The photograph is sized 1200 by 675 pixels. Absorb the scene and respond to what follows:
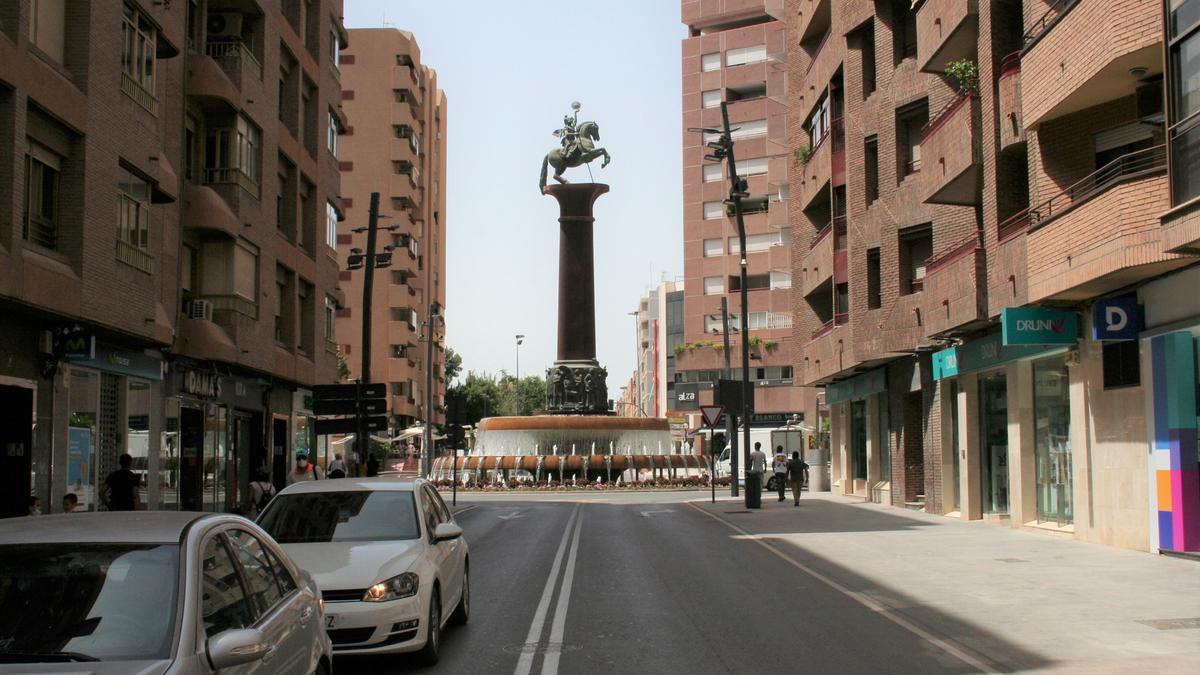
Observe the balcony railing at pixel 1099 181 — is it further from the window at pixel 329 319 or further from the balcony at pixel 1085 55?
the window at pixel 329 319

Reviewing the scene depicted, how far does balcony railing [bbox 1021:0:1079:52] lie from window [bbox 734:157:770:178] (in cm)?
5678

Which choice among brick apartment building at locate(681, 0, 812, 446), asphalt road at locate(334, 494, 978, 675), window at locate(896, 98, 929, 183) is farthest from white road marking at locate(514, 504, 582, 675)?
brick apartment building at locate(681, 0, 812, 446)

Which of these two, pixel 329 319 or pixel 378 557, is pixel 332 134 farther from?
pixel 378 557

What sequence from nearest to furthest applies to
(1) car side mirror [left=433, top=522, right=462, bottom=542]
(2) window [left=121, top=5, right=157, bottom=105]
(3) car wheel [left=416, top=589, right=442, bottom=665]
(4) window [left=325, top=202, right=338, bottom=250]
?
(3) car wheel [left=416, top=589, right=442, bottom=665], (1) car side mirror [left=433, top=522, right=462, bottom=542], (2) window [left=121, top=5, right=157, bottom=105], (4) window [left=325, top=202, right=338, bottom=250]

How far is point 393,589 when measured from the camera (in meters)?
8.68

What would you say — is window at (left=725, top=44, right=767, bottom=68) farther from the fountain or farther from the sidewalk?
the sidewalk

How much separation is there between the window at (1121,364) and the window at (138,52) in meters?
17.0

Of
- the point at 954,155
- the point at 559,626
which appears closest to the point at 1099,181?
the point at 954,155

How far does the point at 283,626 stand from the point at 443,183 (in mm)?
99320

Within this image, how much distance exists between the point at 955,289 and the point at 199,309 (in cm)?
1596

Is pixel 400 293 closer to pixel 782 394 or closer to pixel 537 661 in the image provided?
pixel 782 394

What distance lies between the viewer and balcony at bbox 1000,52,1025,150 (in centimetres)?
2183

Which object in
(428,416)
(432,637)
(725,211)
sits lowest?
(432,637)

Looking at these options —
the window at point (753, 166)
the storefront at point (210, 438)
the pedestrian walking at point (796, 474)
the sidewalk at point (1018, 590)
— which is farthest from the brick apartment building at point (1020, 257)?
the window at point (753, 166)
